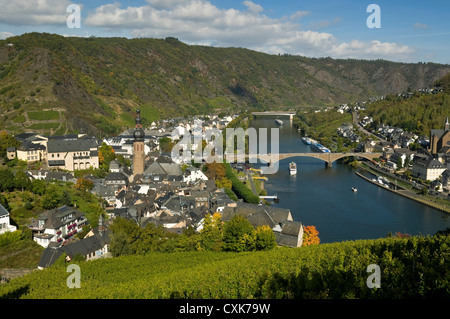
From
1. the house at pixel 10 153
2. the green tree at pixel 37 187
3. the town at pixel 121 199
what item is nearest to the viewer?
the town at pixel 121 199

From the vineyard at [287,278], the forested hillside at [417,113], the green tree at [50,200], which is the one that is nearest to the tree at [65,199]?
the green tree at [50,200]

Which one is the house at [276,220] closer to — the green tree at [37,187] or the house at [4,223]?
the green tree at [37,187]

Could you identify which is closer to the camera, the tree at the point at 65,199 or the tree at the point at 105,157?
the tree at the point at 65,199

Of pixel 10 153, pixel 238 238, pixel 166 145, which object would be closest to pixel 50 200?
pixel 238 238

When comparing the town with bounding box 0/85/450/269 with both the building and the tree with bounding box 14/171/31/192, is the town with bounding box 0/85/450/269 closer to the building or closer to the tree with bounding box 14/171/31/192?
the building

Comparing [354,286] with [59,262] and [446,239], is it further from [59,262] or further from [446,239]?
[59,262]

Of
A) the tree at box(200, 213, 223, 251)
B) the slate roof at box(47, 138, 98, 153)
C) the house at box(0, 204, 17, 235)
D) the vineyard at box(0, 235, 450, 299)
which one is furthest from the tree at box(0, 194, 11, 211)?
the slate roof at box(47, 138, 98, 153)

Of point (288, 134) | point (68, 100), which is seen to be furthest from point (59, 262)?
point (288, 134)
